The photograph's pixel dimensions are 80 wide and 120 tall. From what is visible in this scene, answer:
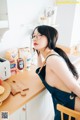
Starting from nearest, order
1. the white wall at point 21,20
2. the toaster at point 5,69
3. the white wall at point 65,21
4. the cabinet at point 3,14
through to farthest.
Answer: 1. the cabinet at point 3,14
2. the toaster at point 5,69
3. the white wall at point 21,20
4. the white wall at point 65,21

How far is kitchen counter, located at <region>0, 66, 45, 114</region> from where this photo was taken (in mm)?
898

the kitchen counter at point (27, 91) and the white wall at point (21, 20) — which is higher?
the white wall at point (21, 20)


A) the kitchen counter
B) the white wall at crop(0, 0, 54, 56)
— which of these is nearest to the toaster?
the kitchen counter

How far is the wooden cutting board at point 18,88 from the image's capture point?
1037 millimetres

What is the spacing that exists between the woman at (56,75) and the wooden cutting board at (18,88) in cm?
17

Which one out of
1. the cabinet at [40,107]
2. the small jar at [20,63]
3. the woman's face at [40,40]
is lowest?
the cabinet at [40,107]

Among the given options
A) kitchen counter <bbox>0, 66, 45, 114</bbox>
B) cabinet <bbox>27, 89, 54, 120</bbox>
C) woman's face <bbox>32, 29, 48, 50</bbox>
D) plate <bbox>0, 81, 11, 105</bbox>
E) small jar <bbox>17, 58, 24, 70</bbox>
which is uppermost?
woman's face <bbox>32, 29, 48, 50</bbox>

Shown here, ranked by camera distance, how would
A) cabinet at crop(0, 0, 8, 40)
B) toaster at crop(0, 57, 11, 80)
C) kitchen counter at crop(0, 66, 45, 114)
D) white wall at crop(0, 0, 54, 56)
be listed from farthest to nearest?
white wall at crop(0, 0, 54, 56) < toaster at crop(0, 57, 11, 80) < cabinet at crop(0, 0, 8, 40) < kitchen counter at crop(0, 66, 45, 114)

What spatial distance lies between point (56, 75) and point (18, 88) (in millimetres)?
318

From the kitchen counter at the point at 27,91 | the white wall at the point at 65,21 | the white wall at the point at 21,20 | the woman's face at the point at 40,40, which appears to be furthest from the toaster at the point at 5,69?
the white wall at the point at 65,21

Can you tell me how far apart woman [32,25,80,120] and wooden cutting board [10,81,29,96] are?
17cm

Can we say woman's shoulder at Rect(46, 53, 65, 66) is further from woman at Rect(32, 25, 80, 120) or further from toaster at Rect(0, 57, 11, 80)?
toaster at Rect(0, 57, 11, 80)

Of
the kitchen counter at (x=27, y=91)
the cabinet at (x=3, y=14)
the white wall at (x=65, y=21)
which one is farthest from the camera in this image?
the white wall at (x=65, y=21)

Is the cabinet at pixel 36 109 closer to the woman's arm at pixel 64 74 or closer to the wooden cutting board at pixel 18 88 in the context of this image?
the wooden cutting board at pixel 18 88
